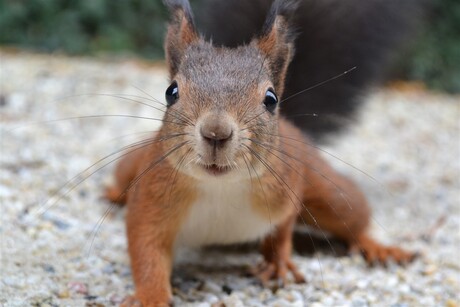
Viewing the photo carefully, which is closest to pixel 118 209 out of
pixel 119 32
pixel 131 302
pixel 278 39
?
pixel 131 302

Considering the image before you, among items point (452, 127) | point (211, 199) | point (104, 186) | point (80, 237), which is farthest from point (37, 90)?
point (452, 127)

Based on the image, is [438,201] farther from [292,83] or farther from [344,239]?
[292,83]

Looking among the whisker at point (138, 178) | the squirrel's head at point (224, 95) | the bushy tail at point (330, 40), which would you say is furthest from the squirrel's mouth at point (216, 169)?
the bushy tail at point (330, 40)

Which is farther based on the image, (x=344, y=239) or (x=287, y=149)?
(x=344, y=239)

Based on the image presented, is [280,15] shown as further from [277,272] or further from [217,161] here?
[277,272]

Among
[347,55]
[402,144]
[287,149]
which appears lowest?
[287,149]

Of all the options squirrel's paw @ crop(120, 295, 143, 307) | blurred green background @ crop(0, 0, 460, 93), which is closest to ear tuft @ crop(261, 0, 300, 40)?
squirrel's paw @ crop(120, 295, 143, 307)

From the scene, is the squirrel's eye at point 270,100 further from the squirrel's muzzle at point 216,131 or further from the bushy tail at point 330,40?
the bushy tail at point 330,40

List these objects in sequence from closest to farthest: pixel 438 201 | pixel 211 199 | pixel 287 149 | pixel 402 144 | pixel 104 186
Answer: pixel 211 199 < pixel 287 149 < pixel 104 186 < pixel 438 201 < pixel 402 144

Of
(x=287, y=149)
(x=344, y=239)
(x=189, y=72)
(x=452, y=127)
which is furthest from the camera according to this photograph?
(x=452, y=127)
